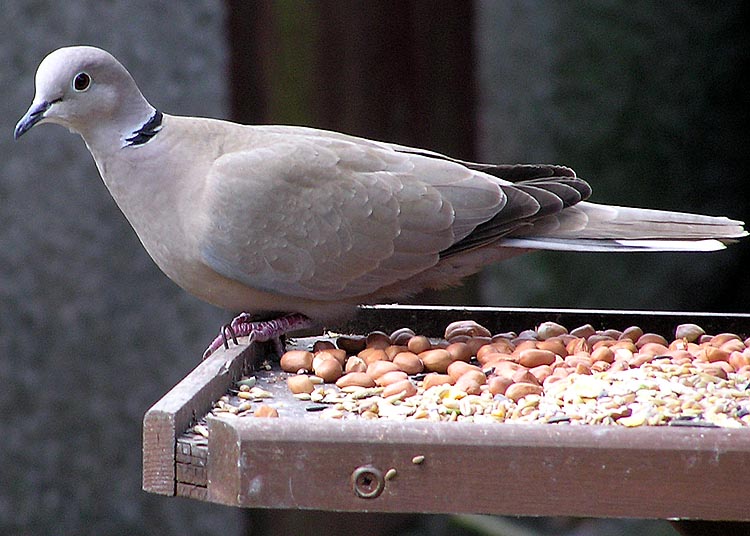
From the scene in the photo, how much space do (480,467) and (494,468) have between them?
2cm

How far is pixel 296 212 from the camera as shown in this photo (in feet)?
9.51

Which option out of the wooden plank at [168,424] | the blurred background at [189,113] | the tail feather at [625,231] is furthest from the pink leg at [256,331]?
the blurred background at [189,113]

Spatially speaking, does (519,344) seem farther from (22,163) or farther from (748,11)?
(748,11)

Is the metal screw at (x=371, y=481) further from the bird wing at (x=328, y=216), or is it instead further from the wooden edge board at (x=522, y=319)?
the wooden edge board at (x=522, y=319)

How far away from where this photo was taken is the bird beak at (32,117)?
278cm

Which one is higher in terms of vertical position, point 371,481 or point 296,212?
point 296,212

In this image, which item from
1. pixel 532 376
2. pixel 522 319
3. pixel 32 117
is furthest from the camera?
pixel 522 319

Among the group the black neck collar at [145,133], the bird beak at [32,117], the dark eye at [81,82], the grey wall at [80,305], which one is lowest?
the grey wall at [80,305]

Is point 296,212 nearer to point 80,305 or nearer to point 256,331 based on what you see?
point 256,331

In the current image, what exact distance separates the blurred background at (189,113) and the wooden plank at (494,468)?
102 inches

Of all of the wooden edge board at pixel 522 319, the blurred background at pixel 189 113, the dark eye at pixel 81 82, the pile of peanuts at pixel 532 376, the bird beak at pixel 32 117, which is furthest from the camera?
the blurred background at pixel 189 113

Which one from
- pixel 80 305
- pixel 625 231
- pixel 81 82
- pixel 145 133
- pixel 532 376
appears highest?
pixel 81 82

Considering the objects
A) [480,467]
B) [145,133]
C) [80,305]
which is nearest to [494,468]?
[480,467]

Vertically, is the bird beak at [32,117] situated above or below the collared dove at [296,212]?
above
